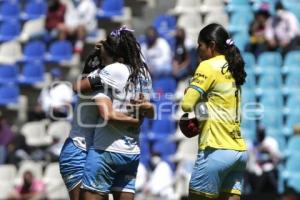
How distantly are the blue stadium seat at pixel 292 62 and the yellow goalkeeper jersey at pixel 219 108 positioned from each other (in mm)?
7385

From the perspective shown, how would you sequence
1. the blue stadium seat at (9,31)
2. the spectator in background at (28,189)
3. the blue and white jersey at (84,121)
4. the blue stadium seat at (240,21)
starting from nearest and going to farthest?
the blue and white jersey at (84,121), the spectator in background at (28,189), the blue stadium seat at (240,21), the blue stadium seat at (9,31)

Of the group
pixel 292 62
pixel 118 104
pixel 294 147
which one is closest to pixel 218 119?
pixel 118 104

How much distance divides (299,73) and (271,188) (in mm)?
2140

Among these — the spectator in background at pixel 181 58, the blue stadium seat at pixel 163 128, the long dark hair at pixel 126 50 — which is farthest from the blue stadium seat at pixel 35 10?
the long dark hair at pixel 126 50

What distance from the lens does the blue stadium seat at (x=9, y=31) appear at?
655 inches

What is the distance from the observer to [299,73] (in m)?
14.1

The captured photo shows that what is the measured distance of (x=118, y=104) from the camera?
271 inches

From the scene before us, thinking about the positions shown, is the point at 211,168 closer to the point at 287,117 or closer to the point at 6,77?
the point at 287,117

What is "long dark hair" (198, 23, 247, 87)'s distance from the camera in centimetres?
679

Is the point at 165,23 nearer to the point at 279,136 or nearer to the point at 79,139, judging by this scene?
the point at 279,136

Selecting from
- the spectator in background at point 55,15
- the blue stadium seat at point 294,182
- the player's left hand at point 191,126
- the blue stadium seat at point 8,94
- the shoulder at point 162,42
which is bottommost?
the blue stadium seat at point 294,182

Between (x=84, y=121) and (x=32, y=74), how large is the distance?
897cm


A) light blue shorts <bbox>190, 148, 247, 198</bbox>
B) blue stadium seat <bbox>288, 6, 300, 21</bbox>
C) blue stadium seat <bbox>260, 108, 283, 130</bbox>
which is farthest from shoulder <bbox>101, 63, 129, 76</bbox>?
blue stadium seat <bbox>288, 6, 300, 21</bbox>

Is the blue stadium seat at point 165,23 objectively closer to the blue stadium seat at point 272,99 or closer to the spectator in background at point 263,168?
the blue stadium seat at point 272,99
